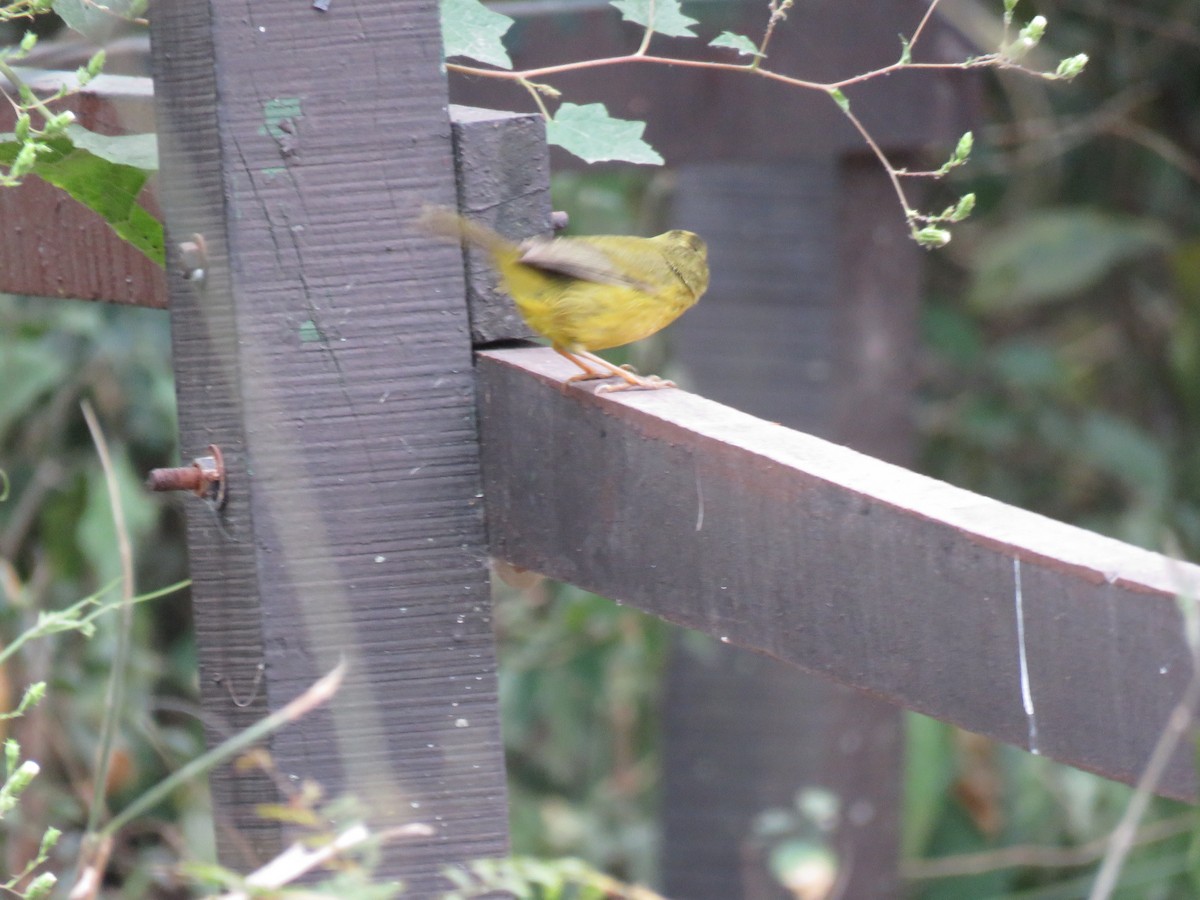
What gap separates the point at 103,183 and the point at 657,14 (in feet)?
1.82

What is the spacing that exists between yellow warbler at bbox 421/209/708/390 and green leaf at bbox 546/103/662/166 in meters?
0.09

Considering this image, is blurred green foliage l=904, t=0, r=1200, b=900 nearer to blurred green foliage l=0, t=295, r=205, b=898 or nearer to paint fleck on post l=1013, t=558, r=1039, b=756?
blurred green foliage l=0, t=295, r=205, b=898

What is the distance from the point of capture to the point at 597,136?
143 cm

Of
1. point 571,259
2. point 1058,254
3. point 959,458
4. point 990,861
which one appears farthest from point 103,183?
point 959,458

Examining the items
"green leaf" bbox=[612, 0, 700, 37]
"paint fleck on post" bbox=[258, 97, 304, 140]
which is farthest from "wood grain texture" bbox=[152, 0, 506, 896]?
"green leaf" bbox=[612, 0, 700, 37]

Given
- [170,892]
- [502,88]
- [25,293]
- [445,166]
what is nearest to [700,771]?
[170,892]

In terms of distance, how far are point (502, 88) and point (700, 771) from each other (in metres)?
1.52

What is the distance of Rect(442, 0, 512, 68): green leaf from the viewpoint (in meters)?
1.39

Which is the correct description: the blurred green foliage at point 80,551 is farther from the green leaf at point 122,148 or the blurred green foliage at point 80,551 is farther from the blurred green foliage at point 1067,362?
the blurred green foliage at point 1067,362

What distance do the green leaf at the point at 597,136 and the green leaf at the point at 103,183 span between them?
1.31 feet

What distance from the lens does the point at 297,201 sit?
1.27 m

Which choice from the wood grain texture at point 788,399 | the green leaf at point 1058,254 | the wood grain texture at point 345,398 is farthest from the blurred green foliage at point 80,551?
the green leaf at point 1058,254

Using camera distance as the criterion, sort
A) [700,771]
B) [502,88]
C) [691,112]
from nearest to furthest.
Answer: [502,88]
[691,112]
[700,771]

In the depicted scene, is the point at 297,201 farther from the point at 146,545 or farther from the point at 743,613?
the point at 146,545
